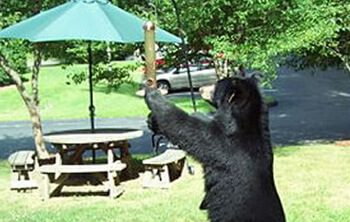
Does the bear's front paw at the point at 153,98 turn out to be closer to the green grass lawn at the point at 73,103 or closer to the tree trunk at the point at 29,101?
the tree trunk at the point at 29,101

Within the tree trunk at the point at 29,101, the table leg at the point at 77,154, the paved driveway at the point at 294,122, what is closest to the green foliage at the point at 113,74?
the tree trunk at the point at 29,101

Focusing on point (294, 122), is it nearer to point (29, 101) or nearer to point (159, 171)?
point (29, 101)

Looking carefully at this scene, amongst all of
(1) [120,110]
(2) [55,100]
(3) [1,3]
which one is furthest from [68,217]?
(2) [55,100]

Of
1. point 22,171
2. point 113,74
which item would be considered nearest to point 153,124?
point 22,171

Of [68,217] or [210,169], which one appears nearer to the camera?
[210,169]

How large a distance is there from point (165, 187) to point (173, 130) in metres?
4.29

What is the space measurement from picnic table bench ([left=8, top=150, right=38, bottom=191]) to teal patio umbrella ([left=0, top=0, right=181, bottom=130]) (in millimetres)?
1663

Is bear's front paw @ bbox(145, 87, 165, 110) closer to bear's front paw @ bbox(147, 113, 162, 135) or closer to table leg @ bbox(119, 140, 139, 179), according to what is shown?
bear's front paw @ bbox(147, 113, 162, 135)

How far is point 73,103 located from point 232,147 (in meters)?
22.1

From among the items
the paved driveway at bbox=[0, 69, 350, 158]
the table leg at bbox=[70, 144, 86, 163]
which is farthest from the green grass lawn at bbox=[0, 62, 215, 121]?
the table leg at bbox=[70, 144, 86, 163]

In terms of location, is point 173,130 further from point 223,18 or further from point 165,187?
point 223,18

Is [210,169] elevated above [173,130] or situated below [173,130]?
below

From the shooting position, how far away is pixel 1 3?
10.4 metres

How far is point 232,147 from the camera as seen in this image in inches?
168
